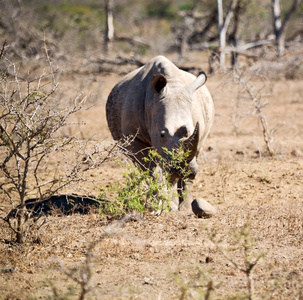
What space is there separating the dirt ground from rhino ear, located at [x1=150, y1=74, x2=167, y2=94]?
1000 millimetres

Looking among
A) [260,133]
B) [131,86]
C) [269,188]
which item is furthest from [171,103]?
[260,133]

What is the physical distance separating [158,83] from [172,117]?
24.9 inches

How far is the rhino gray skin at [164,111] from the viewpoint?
17.9ft

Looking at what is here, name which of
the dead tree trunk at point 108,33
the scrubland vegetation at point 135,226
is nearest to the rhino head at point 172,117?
the scrubland vegetation at point 135,226

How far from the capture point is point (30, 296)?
3.74 metres

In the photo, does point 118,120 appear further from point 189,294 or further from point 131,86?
point 189,294

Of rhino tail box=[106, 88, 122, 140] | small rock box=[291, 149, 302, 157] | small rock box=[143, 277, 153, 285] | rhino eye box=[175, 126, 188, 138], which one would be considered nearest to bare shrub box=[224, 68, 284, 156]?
small rock box=[291, 149, 302, 157]

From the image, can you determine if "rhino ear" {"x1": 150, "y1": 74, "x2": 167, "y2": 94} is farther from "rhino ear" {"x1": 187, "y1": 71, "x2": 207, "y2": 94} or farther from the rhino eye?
the rhino eye

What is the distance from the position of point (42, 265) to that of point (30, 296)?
53 cm

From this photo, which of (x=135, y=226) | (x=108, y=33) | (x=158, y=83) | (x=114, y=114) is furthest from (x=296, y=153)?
(x=108, y=33)

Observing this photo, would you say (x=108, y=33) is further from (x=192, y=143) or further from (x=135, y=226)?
(x=135, y=226)

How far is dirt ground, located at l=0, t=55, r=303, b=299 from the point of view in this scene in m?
3.76

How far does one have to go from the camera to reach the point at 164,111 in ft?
18.5

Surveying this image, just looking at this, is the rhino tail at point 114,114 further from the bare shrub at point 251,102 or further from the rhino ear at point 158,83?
the bare shrub at point 251,102
